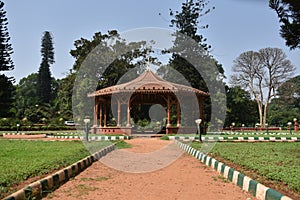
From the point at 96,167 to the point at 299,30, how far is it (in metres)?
5.63

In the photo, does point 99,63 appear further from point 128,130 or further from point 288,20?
point 288,20

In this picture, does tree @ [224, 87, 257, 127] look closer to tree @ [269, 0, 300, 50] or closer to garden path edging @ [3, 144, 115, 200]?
tree @ [269, 0, 300, 50]

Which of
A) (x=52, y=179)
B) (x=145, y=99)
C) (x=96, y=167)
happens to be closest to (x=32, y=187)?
(x=52, y=179)

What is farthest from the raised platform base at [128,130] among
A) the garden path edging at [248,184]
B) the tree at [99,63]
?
the garden path edging at [248,184]

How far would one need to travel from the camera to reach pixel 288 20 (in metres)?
8.83

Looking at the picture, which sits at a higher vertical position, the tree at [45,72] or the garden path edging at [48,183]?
the tree at [45,72]

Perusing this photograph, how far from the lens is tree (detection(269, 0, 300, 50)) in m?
8.53

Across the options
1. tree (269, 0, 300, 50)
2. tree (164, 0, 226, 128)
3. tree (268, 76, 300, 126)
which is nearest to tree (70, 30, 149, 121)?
tree (164, 0, 226, 128)

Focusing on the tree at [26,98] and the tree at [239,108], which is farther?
the tree at [26,98]

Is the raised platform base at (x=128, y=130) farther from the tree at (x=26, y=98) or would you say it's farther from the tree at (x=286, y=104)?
the tree at (x=26, y=98)

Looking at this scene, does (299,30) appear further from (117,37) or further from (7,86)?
(7,86)

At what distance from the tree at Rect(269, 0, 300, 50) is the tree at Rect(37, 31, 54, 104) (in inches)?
1970

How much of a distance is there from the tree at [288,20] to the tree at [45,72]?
5005 cm

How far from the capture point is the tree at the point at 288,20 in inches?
336
